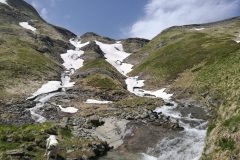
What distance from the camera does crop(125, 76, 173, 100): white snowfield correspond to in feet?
323

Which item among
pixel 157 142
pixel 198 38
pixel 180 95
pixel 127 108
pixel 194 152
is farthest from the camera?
pixel 198 38

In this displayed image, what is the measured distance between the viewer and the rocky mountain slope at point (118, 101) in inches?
1815

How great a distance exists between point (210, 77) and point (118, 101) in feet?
75.0

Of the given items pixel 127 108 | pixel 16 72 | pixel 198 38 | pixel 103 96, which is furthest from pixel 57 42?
pixel 127 108

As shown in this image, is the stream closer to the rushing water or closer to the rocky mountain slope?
the rushing water

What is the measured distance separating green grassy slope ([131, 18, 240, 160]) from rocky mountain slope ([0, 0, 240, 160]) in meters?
0.09

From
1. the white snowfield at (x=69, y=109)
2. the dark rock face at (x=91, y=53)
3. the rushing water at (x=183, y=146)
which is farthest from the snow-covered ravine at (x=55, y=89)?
the rushing water at (x=183, y=146)

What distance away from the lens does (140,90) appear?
10931 centimetres

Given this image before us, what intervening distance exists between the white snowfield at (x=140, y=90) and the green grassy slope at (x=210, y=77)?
110 inches

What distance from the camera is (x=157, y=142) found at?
53.6 metres

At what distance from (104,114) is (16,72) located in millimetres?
50900

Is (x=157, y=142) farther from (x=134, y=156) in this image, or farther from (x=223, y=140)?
(x=223, y=140)

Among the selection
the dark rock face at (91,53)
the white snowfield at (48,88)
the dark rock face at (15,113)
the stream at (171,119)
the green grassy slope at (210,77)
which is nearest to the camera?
the green grassy slope at (210,77)

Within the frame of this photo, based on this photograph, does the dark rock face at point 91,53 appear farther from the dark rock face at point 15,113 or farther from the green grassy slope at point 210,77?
the dark rock face at point 15,113
